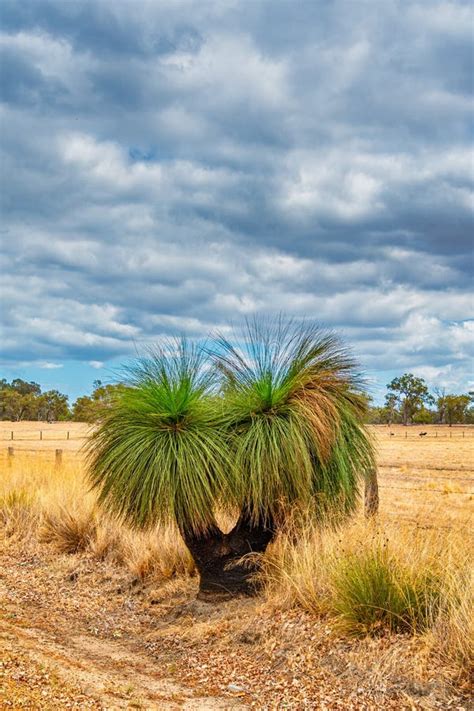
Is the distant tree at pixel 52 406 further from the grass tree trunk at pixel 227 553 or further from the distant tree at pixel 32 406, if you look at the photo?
the grass tree trunk at pixel 227 553

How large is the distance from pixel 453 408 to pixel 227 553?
110 m

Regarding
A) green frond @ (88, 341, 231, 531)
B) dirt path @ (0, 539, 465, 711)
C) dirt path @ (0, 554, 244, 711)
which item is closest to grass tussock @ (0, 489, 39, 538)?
dirt path @ (0, 554, 244, 711)

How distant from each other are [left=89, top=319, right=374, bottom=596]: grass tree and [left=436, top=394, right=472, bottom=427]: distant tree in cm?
10855

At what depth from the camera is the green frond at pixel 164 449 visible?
21.8 feet

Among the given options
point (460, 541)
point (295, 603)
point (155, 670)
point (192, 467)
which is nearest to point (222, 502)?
point (192, 467)

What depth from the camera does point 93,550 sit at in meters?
9.83

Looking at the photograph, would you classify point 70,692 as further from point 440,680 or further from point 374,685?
point 440,680

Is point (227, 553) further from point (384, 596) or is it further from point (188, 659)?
point (384, 596)

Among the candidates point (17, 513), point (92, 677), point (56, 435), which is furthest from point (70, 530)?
point (56, 435)

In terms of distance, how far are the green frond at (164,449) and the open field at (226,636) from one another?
3.58 feet

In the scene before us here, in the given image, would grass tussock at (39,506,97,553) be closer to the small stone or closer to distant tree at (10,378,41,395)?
the small stone

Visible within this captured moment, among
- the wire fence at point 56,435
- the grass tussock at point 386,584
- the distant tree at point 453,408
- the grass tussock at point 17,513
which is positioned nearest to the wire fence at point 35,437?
the wire fence at point 56,435

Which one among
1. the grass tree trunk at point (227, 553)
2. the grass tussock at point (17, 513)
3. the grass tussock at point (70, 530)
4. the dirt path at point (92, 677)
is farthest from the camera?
the grass tussock at point (17, 513)

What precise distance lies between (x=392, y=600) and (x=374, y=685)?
2.44 feet
